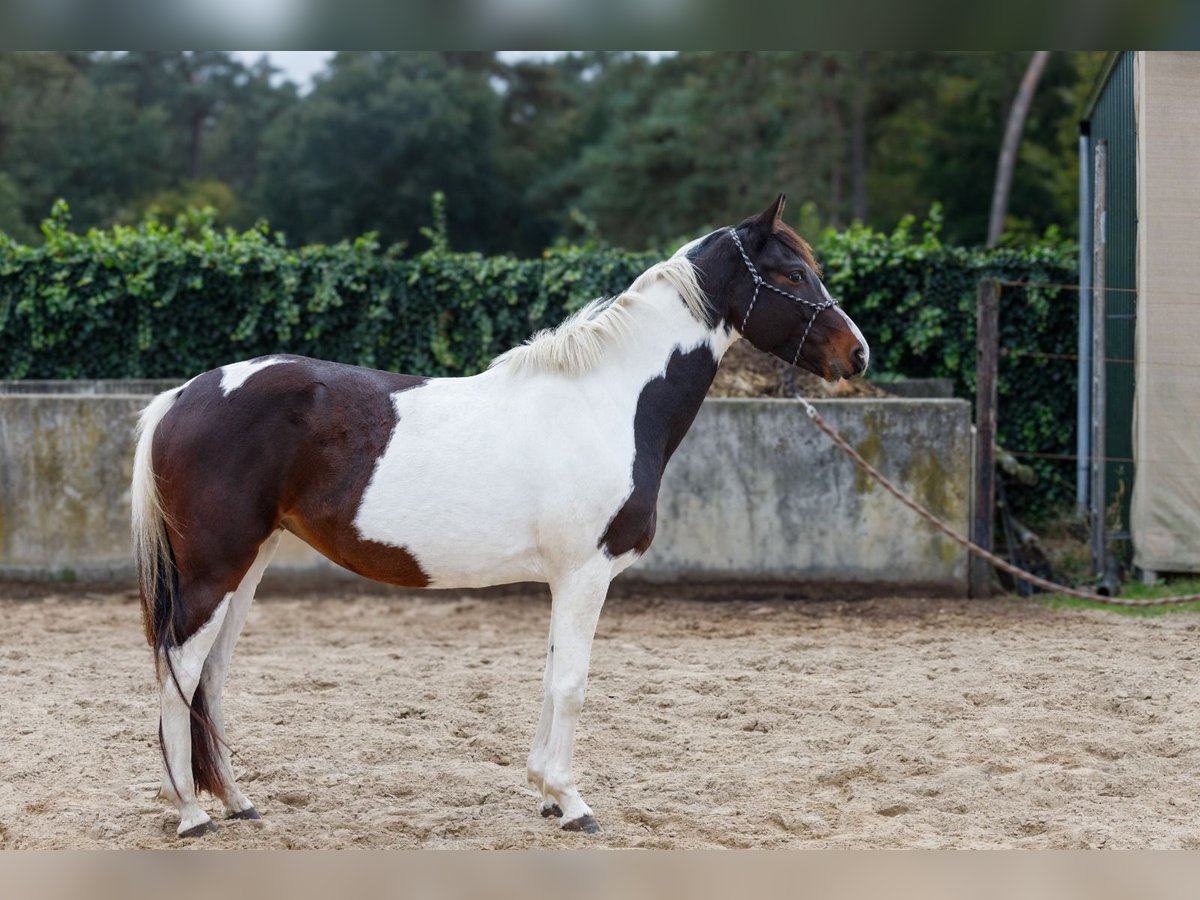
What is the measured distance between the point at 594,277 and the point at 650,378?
17.4 ft

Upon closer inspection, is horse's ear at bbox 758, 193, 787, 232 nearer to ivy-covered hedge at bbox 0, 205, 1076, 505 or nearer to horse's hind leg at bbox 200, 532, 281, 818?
horse's hind leg at bbox 200, 532, 281, 818

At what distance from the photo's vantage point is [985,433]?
6941 mm

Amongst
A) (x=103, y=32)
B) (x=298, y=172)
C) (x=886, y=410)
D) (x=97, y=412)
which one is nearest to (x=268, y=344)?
(x=97, y=412)

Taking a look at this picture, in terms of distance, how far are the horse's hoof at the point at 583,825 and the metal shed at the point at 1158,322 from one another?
14.5 ft

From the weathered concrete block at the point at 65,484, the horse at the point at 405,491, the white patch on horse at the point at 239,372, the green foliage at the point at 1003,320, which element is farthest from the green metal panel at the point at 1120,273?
the weathered concrete block at the point at 65,484

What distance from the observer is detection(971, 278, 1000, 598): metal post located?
22.5ft

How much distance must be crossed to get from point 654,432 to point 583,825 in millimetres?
1212

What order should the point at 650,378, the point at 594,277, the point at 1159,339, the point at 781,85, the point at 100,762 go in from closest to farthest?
the point at 650,378 → the point at 100,762 → the point at 1159,339 → the point at 594,277 → the point at 781,85

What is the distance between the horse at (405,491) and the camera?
340cm

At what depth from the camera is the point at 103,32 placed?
2.32 metres

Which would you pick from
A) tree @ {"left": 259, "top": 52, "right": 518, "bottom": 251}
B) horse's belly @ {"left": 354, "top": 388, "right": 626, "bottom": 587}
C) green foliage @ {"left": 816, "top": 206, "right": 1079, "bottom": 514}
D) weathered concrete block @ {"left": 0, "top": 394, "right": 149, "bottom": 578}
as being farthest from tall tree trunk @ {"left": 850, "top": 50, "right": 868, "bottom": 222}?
horse's belly @ {"left": 354, "top": 388, "right": 626, "bottom": 587}

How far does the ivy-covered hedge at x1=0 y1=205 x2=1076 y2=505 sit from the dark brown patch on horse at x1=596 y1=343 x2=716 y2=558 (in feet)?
16.7

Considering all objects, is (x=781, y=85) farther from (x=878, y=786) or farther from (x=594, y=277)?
(x=878, y=786)

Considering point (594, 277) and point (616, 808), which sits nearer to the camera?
point (616, 808)
